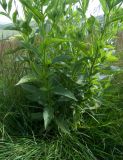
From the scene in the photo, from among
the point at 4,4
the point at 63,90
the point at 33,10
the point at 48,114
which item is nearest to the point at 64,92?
the point at 63,90

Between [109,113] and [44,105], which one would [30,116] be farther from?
[109,113]

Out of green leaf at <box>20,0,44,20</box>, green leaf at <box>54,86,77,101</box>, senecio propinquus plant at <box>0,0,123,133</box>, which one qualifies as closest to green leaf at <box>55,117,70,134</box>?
senecio propinquus plant at <box>0,0,123,133</box>

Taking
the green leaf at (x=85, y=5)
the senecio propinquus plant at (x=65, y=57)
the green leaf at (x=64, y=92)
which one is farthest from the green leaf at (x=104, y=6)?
the green leaf at (x=64, y=92)

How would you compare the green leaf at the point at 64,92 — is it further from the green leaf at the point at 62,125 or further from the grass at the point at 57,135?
the grass at the point at 57,135

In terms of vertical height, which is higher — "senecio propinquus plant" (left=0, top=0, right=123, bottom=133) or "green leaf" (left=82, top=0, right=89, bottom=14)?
"green leaf" (left=82, top=0, right=89, bottom=14)

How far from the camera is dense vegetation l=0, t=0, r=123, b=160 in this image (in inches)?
86.2

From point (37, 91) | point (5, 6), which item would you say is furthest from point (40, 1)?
point (37, 91)

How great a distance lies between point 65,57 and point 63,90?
0.21 metres

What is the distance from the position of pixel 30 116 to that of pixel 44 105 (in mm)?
246

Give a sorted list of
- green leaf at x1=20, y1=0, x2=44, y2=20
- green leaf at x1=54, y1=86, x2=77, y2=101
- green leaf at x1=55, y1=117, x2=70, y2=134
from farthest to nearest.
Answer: green leaf at x1=55, y1=117, x2=70, y2=134, green leaf at x1=54, y1=86, x2=77, y2=101, green leaf at x1=20, y1=0, x2=44, y2=20

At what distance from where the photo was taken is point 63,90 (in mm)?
2205

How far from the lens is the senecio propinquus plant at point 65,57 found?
7.08 feet

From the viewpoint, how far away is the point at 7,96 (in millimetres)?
2662

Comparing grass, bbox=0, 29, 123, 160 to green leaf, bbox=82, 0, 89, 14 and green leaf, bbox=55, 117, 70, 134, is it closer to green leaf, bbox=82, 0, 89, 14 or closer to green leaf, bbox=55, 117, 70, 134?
green leaf, bbox=55, 117, 70, 134
